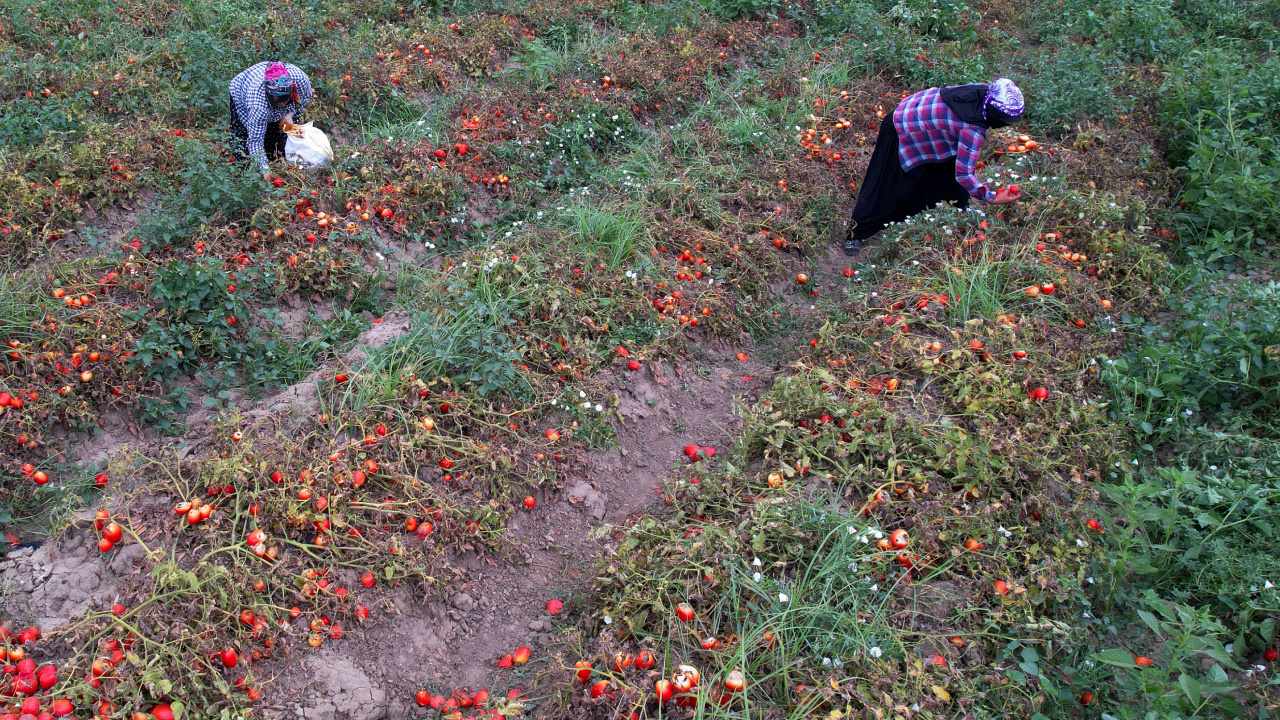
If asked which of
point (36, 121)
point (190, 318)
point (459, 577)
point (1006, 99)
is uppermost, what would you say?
point (1006, 99)

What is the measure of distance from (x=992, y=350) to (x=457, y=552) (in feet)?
8.94

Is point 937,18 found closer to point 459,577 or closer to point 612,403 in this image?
point 612,403

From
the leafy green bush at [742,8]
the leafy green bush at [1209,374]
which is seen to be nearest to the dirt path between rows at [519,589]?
the leafy green bush at [1209,374]

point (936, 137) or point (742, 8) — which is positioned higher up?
point (936, 137)

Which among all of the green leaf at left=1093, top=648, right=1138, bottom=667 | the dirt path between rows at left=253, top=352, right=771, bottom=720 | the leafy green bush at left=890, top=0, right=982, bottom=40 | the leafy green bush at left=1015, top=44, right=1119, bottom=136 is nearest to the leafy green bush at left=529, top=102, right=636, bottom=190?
the dirt path between rows at left=253, top=352, right=771, bottom=720

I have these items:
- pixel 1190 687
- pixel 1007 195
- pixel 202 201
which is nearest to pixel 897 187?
pixel 1007 195

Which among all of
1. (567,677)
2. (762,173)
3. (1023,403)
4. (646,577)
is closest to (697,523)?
(646,577)

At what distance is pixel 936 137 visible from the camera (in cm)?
482

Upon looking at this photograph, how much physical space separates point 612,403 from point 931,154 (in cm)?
274

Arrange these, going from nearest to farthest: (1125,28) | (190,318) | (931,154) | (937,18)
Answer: (190,318)
(931,154)
(1125,28)
(937,18)

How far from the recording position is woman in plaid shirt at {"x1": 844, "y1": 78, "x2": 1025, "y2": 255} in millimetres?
4520

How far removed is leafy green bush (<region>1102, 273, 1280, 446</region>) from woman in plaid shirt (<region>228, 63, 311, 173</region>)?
492 centimetres

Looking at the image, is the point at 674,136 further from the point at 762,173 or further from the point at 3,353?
the point at 3,353

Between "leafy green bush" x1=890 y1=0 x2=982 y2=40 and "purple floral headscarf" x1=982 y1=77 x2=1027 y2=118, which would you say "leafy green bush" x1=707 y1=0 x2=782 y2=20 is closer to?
"leafy green bush" x1=890 y1=0 x2=982 y2=40
